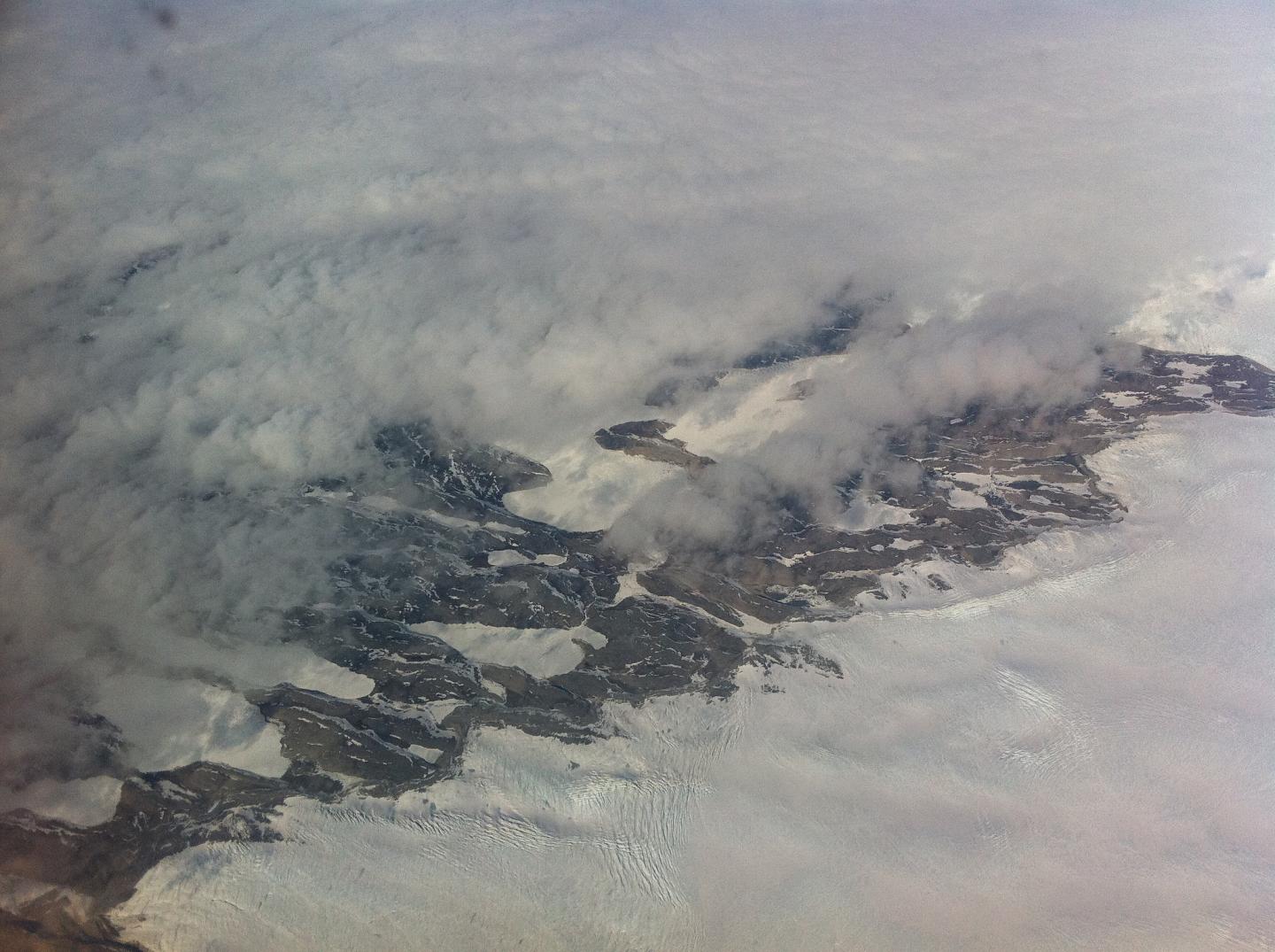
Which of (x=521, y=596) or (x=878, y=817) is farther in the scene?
(x=521, y=596)

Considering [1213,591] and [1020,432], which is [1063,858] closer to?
[1213,591]

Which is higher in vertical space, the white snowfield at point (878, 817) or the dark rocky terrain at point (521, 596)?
the dark rocky terrain at point (521, 596)

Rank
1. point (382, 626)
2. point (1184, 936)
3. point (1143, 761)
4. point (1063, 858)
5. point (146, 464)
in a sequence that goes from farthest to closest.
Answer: point (146, 464), point (382, 626), point (1143, 761), point (1063, 858), point (1184, 936)

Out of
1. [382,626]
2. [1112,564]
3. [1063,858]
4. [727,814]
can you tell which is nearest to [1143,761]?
[1063,858]

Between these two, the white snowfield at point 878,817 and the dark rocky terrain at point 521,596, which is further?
the dark rocky terrain at point 521,596
